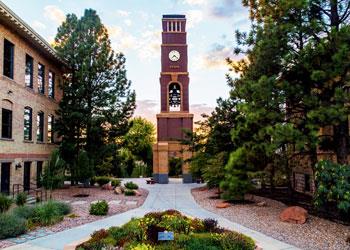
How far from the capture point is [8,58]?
69.2 ft

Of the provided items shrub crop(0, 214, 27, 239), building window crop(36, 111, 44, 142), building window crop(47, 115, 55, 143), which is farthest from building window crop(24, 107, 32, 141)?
shrub crop(0, 214, 27, 239)

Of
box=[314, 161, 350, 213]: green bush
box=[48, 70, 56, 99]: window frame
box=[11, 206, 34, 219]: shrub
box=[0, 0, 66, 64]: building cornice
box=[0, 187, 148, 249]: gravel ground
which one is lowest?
box=[0, 187, 148, 249]: gravel ground

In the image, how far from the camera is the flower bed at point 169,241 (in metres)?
8.22

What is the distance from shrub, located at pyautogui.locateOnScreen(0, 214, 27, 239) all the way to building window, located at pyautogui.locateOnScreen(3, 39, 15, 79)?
39.0ft

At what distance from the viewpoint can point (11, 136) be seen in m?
20.9

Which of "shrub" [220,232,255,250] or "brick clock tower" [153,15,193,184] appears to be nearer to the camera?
"shrub" [220,232,255,250]

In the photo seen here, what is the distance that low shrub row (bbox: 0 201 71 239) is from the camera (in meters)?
10.9

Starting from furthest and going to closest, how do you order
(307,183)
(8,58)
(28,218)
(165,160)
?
(165,160), (307,183), (8,58), (28,218)

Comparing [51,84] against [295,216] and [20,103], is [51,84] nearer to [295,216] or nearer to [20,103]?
[20,103]

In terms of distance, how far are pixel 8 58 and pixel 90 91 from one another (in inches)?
256

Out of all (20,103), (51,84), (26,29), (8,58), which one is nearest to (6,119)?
(20,103)

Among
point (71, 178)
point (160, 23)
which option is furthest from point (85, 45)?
point (160, 23)

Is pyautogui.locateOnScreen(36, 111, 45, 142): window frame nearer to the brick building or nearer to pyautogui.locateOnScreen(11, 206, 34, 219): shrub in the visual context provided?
the brick building

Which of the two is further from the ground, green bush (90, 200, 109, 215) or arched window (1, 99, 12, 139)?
arched window (1, 99, 12, 139)
